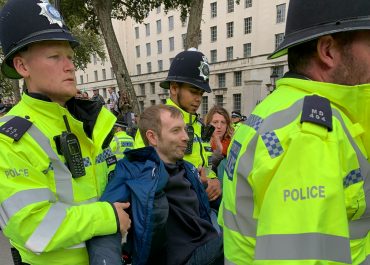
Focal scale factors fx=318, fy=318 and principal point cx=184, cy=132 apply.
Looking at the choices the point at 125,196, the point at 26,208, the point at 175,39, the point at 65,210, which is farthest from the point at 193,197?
the point at 175,39

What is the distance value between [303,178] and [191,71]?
242cm

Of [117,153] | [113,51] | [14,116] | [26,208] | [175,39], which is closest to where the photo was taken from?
[26,208]

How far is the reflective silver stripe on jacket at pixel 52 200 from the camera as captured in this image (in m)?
1.42

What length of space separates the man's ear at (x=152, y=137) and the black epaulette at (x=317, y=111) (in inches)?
58.3

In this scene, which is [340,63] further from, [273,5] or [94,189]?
[273,5]

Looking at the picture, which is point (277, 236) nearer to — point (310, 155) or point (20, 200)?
point (310, 155)

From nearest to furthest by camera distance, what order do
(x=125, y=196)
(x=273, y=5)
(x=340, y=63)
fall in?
(x=340, y=63), (x=125, y=196), (x=273, y=5)

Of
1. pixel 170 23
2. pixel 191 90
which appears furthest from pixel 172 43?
pixel 191 90

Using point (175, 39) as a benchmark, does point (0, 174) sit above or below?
below

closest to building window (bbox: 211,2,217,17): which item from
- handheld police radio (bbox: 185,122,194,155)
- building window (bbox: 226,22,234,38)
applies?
building window (bbox: 226,22,234,38)

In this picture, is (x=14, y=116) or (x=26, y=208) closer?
(x=26, y=208)

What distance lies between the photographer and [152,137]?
7.83 ft

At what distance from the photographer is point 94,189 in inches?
70.9

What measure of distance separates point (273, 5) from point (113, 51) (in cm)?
2960
